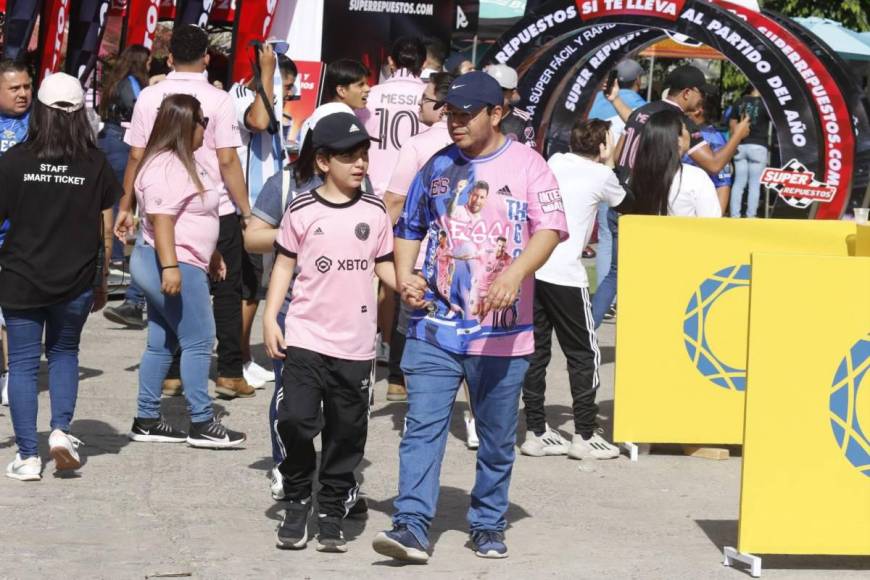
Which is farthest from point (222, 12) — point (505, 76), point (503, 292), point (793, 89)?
point (503, 292)

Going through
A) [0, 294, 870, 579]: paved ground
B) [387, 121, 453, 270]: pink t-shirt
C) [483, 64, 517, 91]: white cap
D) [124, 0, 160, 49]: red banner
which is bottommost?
[0, 294, 870, 579]: paved ground

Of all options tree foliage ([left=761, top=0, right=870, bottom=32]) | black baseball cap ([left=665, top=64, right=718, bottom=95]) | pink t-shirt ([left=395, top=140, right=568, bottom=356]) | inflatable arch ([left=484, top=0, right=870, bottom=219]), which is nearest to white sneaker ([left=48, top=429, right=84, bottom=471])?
pink t-shirt ([left=395, top=140, right=568, bottom=356])

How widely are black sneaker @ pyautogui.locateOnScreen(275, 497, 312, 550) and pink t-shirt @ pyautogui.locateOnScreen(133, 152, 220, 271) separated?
1976 mm

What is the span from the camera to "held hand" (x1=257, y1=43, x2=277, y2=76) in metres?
9.34

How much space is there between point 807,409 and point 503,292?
126 cm

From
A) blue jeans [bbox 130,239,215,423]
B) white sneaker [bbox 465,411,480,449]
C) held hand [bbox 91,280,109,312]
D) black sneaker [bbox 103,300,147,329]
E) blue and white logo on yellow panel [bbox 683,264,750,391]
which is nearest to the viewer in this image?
held hand [bbox 91,280,109,312]

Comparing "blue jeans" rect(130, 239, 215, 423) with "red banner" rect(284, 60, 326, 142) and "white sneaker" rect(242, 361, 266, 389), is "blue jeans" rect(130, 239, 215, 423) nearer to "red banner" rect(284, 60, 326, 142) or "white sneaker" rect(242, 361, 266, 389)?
"white sneaker" rect(242, 361, 266, 389)

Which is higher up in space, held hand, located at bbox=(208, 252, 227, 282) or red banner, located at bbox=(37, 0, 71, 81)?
red banner, located at bbox=(37, 0, 71, 81)

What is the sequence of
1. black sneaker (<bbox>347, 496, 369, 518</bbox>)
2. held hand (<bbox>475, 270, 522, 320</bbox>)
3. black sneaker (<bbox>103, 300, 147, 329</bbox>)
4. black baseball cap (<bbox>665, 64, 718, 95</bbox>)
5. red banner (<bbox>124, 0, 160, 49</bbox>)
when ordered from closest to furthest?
held hand (<bbox>475, 270, 522, 320</bbox>), black sneaker (<bbox>347, 496, 369, 518</bbox>), black baseball cap (<bbox>665, 64, 718, 95</bbox>), black sneaker (<bbox>103, 300, 147, 329</bbox>), red banner (<bbox>124, 0, 160, 49</bbox>)

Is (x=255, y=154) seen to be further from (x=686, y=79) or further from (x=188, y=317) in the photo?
(x=686, y=79)

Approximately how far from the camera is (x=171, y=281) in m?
7.44

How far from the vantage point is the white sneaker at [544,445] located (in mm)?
8062

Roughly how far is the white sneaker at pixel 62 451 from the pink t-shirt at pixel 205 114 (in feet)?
6.70

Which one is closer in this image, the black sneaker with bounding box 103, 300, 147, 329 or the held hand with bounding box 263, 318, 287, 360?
the held hand with bounding box 263, 318, 287, 360
